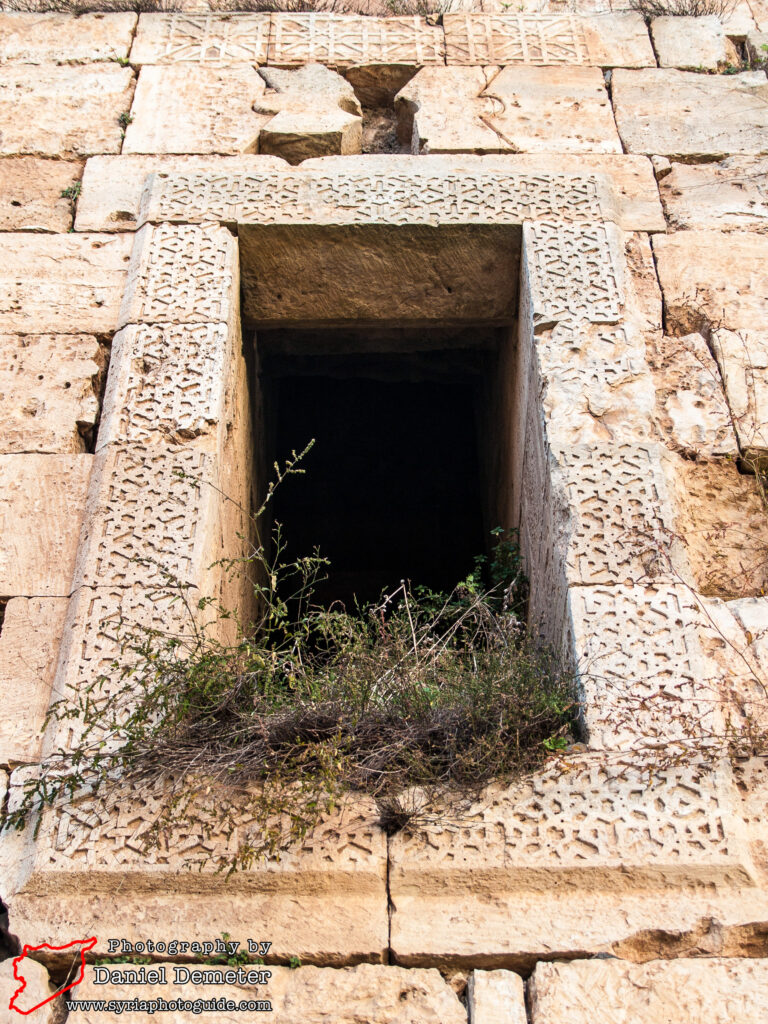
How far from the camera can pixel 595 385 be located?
357 centimetres

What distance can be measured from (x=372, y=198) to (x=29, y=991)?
3192mm

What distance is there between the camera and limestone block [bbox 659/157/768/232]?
14.7 ft

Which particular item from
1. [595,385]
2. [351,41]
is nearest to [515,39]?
[351,41]

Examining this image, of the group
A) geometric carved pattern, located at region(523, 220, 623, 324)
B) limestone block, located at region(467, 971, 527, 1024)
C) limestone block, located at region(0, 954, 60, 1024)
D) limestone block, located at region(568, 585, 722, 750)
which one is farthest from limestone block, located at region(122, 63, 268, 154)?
limestone block, located at region(467, 971, 527, 1024)

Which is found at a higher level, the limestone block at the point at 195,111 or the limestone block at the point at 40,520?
the limestone block at the point at 195,111

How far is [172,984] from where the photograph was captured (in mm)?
2389

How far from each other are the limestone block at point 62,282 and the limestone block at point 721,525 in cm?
235

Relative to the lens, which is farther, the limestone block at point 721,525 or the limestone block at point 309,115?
the limestone block at point 309,115

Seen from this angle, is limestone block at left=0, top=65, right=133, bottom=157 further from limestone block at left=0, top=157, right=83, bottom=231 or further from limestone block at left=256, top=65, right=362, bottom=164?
limestone block at left=256, top=65, right=362, bottom=164

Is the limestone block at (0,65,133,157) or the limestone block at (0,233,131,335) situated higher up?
the limestone block at (0,65,133,157)

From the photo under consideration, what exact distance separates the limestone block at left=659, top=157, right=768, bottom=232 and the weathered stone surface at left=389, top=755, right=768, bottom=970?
2833 millimetres

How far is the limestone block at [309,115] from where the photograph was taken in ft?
15.4

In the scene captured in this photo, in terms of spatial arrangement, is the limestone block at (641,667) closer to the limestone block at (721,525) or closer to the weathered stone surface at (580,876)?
the weathered stone surface at (580,876)

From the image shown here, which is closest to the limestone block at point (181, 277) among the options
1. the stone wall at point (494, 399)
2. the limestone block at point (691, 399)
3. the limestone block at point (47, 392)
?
the stone wall at point (494, 399)
